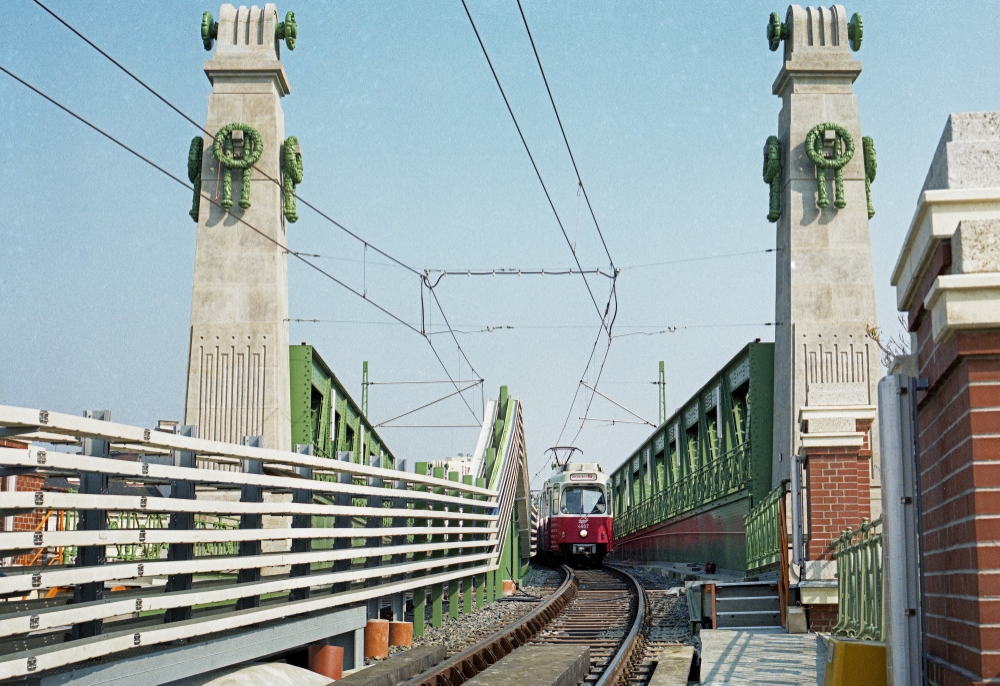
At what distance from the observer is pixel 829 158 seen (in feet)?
74.6

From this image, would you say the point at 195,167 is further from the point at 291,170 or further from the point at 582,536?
the point at 582,536

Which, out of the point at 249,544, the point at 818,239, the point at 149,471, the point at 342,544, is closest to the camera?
the point at 149,471

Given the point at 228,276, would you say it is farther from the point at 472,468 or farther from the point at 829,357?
the point at 829,357

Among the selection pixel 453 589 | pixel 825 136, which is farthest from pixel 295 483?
pixel 825 136

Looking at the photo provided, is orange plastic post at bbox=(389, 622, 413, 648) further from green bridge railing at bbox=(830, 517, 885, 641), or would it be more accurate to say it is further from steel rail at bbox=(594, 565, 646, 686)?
green bridge railing at bbox=(830, 517, 885, 641)

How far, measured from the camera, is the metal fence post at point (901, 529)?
435 centimetres

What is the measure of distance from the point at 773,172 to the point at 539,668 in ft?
55.1

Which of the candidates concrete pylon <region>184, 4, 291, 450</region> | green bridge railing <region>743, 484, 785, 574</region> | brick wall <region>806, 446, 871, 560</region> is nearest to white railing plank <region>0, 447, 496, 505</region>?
brick wall <region>806, 446, 871, 560</region>

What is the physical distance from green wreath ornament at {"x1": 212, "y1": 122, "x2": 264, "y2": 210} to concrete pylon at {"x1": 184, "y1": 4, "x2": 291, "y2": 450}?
0.10 m

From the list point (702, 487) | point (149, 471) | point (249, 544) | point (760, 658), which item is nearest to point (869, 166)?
point (702, 487)

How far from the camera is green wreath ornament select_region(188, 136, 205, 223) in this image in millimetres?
21812

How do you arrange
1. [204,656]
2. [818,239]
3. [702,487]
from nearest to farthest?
[204,656] < [818,239] < [702,487]

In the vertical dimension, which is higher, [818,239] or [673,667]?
[818,239]

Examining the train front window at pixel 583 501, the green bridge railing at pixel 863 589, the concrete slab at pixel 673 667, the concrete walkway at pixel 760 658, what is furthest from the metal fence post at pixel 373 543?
the train front window at pixel 583 501
